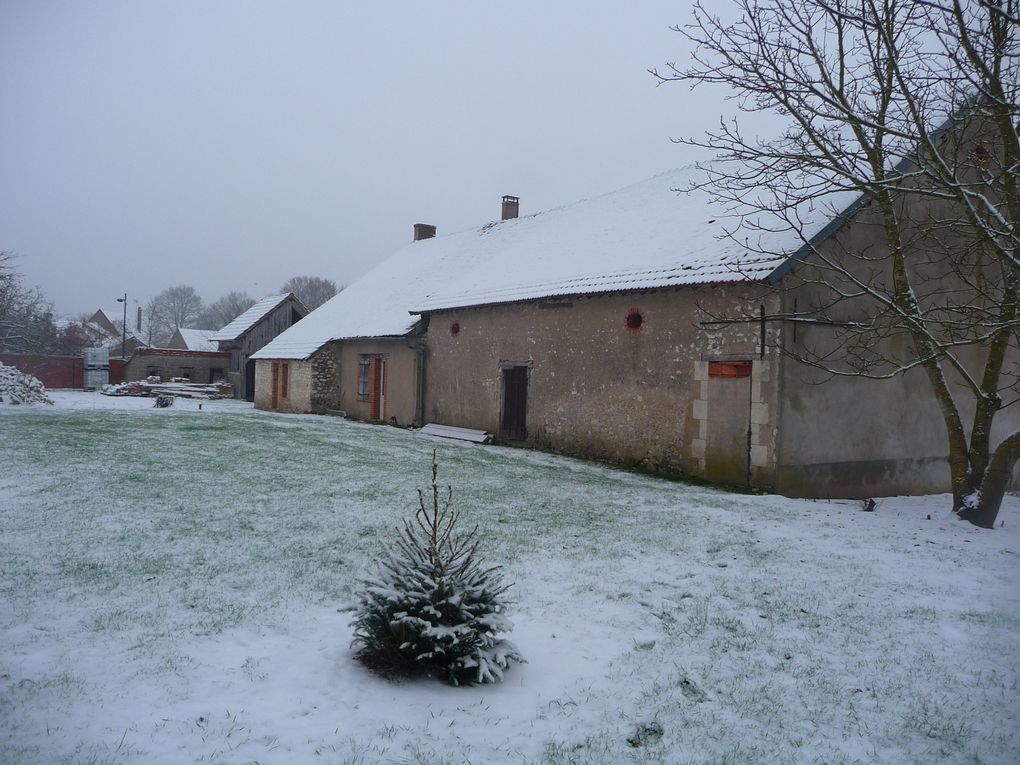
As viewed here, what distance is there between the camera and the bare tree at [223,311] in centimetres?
8988

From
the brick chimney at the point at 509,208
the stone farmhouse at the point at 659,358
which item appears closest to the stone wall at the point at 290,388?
the stone farmhouse at the point at 659,358

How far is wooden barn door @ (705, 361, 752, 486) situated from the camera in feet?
37.3

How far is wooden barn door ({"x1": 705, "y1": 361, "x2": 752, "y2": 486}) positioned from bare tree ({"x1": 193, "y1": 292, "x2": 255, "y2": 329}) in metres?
85.9

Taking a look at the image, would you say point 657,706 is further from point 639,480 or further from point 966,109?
point 639,480

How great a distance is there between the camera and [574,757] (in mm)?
3295

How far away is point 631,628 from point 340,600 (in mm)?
2180

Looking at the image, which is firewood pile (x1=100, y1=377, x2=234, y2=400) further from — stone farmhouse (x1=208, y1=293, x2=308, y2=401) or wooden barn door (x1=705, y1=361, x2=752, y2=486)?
wooden barn door (x1=705, y1=361, x2=752, y2=486)

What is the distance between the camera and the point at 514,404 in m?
16.7

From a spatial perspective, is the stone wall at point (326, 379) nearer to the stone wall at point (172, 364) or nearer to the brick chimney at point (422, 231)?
the brick chimney at point (422, 231)

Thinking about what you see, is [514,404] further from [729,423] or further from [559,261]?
[729,423]

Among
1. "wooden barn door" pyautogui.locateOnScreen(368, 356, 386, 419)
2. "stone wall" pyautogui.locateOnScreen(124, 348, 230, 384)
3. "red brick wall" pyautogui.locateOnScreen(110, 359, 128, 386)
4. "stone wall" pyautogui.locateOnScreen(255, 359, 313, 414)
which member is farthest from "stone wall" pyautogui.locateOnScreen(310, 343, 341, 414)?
"red brick wall" pyautogui.locateOnScreen(110, 359, 128, 386)

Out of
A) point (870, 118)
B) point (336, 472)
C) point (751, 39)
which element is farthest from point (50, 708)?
point (870, 118)

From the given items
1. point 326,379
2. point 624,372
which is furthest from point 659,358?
point 326,379

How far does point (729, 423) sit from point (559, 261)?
688cm
